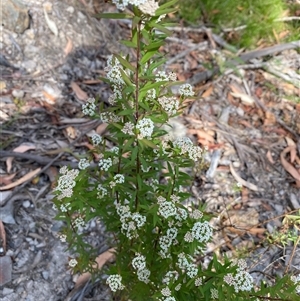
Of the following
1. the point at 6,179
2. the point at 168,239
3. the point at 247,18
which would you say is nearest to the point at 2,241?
the point at 6,179

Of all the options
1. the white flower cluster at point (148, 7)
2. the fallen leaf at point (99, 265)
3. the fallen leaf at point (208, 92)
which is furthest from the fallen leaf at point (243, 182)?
the white flower cluster at point (148, 7)

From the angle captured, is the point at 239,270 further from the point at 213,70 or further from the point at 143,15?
the point at 213,70

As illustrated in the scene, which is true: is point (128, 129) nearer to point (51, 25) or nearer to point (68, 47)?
point (68, 47)

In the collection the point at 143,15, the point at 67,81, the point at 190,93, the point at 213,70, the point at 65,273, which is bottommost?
the point at 65,273

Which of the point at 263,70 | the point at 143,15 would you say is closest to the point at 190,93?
the point at 143,15

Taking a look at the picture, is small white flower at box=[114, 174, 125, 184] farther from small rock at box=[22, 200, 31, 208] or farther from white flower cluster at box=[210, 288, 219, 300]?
small rock at box=[22, 200, 31, 208]

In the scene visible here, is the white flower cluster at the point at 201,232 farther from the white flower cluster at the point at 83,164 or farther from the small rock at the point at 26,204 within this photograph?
the small rock at the point at 26,204

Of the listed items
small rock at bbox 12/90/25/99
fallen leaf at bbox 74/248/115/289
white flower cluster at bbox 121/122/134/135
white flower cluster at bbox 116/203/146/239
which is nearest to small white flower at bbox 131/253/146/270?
white flower cluster at bbox 116/203/146/239
